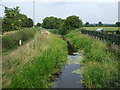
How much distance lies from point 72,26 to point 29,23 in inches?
1012

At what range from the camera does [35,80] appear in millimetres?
6293

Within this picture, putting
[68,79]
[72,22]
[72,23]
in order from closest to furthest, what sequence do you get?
[68,79] → [72,22] → [72,23]

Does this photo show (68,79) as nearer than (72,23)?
Yes

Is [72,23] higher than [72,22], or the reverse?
[72,22]

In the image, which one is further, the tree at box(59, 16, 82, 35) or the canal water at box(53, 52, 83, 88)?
the tree at box(59, 16, 82, 35)

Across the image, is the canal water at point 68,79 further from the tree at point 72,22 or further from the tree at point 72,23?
the tree at point 72,22

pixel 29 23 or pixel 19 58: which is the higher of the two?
pixel 29 23

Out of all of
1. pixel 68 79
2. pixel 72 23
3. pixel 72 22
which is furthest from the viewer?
pixel 72 23

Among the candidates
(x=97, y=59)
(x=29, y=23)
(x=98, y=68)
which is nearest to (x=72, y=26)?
(x=29, y=23)

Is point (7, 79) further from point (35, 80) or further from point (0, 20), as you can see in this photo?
point (0, 20)

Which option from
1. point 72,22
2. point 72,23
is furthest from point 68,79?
point 72,23

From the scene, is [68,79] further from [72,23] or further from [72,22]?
[72,23]

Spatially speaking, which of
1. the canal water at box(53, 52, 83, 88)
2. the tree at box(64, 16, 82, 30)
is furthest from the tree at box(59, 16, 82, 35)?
the canal water at box(53, 52, 83, 88)

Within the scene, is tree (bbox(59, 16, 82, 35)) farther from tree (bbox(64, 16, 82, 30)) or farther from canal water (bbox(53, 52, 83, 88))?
canal water (bbox(53, 52, 83, 88))
